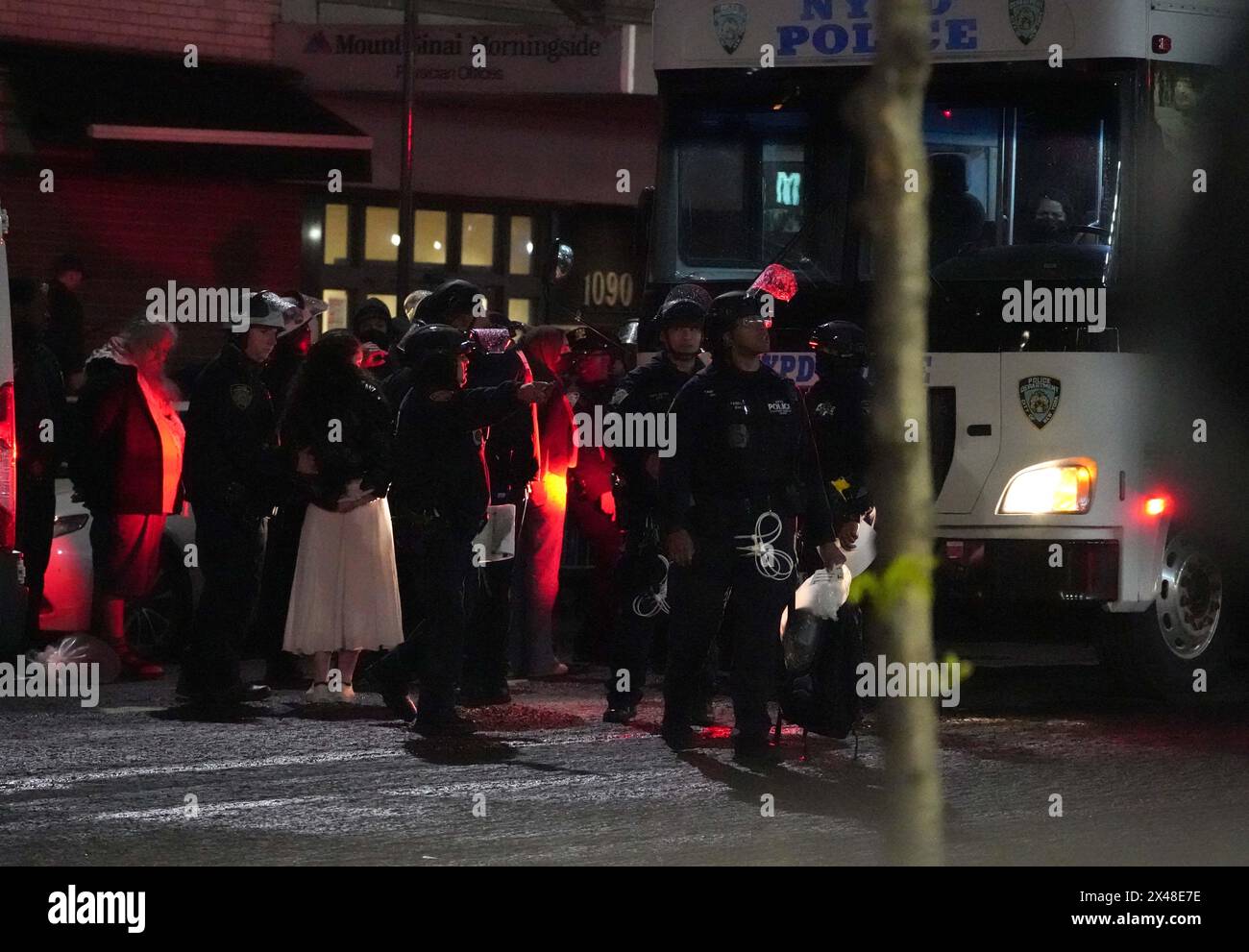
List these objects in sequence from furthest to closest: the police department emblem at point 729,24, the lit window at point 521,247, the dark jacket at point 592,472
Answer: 1. the lit window at point 521,247
2. the dark jacket at point 592,472
3. the police department emblem at point 729,24

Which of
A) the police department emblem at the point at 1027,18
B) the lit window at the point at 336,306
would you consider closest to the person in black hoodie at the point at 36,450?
the police department emblem at the point at 1027,18

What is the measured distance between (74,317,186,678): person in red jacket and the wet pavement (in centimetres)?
64

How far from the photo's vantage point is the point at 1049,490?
10727 mm

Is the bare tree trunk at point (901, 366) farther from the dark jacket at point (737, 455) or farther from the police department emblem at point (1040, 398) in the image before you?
the police department emblem at point (1040, 398)

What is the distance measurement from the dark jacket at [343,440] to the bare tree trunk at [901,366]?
21.5 ft

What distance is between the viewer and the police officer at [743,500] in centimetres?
927

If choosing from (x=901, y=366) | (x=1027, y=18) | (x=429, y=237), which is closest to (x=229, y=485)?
(x=1027, y=18)

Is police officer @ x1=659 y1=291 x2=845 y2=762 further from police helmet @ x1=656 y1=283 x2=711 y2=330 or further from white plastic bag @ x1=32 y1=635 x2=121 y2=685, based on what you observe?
white plastic bag @ x1=32 y1=635 x2=121 y2=685

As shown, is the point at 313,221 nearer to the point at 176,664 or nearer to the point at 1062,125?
the point at 176,664

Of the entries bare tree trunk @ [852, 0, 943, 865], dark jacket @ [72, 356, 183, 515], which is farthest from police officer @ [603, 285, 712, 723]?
bare tree trunk @ [852, 0, 943, 865]

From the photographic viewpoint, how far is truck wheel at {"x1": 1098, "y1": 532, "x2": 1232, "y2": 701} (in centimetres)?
1109

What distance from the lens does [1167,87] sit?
10.8 m

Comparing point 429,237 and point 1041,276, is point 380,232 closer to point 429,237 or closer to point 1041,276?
point 429,237
